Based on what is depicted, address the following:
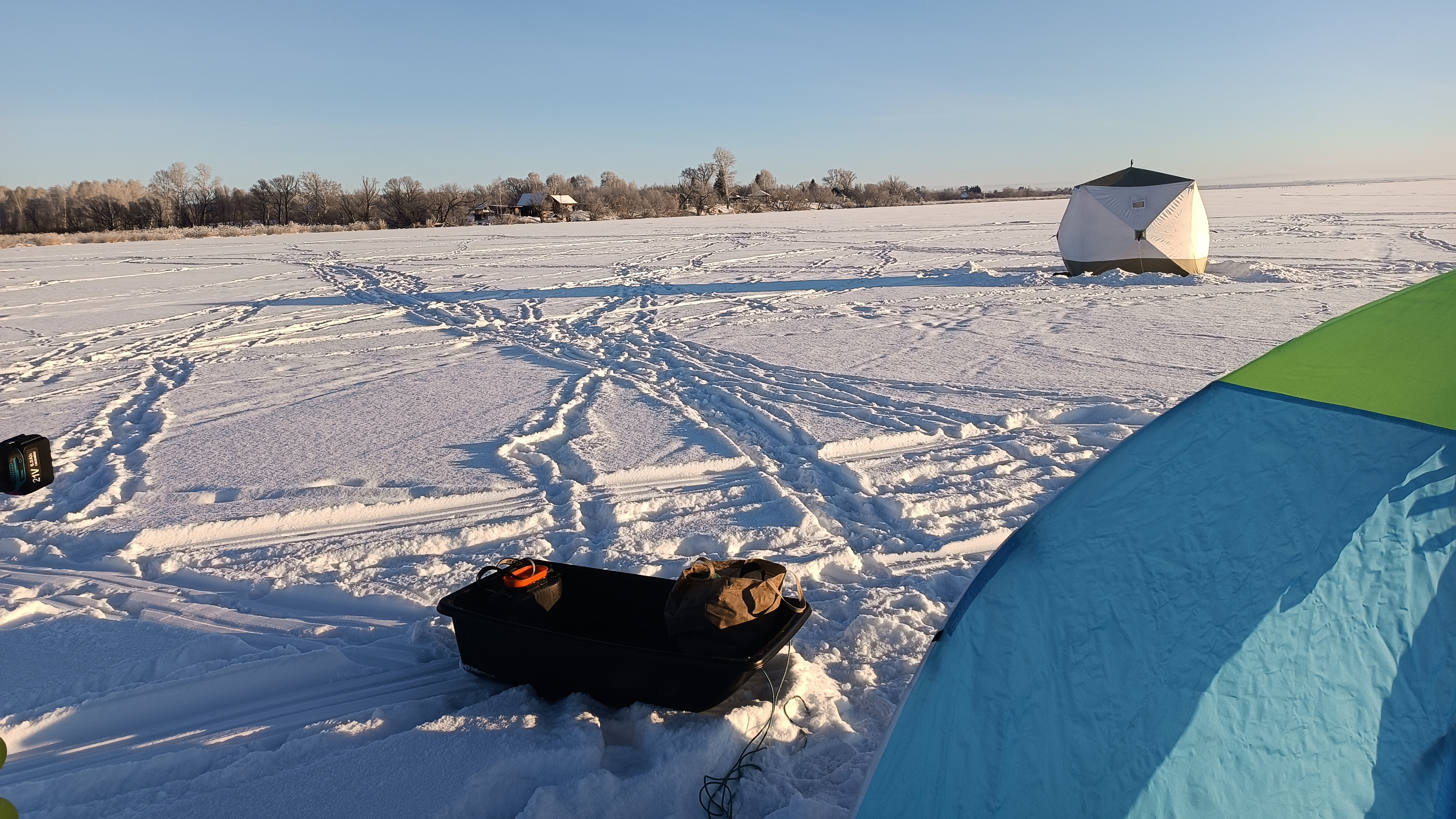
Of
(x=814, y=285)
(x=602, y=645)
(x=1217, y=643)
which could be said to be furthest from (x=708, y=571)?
(x=814, y=285)

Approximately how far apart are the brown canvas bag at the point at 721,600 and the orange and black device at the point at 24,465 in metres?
1.69

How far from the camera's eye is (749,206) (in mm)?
59375

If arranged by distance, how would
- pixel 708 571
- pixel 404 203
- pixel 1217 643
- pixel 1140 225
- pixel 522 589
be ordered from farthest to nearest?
pixel 404 203
pixel 1140 225
pixel 522 589
pixel 708 571
pixel 1217 643

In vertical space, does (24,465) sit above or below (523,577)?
above

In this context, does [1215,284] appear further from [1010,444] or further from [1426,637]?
[1426,637]

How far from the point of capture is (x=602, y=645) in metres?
2.71

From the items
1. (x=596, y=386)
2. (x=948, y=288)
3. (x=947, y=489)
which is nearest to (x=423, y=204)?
(x=948, y=288)

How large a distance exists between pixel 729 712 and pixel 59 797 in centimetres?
197

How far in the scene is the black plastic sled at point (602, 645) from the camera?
2.66m

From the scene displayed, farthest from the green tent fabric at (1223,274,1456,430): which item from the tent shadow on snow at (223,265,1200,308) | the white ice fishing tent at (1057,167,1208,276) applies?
the white ice fishing tent at (1057,167,1208,276)

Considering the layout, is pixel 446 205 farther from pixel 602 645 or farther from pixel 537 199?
pixel 602 645

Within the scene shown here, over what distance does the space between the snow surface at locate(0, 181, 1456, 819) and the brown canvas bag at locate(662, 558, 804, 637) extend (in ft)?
1.01

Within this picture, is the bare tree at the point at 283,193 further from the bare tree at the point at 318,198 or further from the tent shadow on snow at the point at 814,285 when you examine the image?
the tent shadow on snow at the point at 814,285

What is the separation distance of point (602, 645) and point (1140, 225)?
1306 cm
